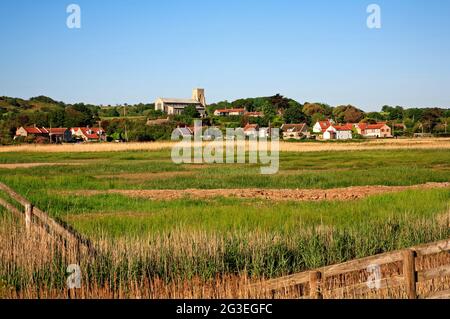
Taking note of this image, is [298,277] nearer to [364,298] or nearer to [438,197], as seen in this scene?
[364,298]

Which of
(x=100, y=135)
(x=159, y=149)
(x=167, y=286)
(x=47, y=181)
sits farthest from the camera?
(x=100, y=135)

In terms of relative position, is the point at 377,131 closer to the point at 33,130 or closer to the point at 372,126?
the point at 372,126

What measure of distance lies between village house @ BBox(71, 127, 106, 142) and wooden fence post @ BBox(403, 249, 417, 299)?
9876 centimetres

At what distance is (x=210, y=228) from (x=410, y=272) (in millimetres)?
8192

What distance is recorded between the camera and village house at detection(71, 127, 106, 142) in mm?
106425

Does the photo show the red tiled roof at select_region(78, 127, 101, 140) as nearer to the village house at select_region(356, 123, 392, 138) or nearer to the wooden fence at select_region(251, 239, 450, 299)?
the village house at select_region(356, 123, 392, 138)

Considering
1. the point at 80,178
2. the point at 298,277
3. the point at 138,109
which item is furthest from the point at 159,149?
the point at 138,109

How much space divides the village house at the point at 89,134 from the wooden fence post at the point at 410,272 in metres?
98.8

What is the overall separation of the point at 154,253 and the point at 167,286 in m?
1.36

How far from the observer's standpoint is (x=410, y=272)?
7992 millimetres

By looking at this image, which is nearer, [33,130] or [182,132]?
[182,132]

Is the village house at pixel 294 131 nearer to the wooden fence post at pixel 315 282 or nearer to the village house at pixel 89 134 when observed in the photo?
the village house at pixel 89 134

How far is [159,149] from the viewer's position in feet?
227

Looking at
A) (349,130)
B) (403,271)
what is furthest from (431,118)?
(403,271)
